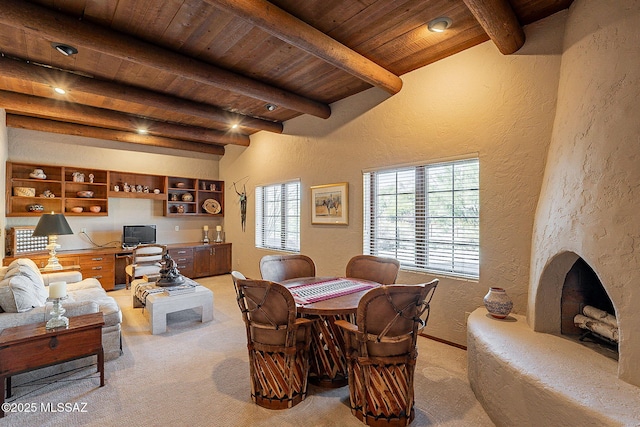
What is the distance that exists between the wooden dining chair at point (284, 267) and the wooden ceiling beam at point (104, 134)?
446cm

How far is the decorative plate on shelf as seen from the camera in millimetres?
7082

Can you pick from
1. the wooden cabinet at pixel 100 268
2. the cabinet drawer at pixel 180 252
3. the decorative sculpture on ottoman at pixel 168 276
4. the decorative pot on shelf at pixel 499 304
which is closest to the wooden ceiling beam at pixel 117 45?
the decorative sculpture on ottoman at pixel 168 276

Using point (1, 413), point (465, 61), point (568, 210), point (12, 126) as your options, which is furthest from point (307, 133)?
point (12, 126)

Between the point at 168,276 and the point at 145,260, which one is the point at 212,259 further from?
the point at 168,276

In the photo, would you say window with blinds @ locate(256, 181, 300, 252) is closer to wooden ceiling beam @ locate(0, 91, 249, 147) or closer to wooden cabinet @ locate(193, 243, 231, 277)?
wooden cabinet @ locate(193, 243, 231, 277)

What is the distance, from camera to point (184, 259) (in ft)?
20.2

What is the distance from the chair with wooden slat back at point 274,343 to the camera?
2.05 metres

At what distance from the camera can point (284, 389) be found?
2.16 metres

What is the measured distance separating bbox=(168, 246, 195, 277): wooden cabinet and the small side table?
140 inches

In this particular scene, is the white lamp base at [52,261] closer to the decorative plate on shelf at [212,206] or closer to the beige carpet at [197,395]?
the beige carpet at [197,395]

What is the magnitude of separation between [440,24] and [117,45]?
2.85 m

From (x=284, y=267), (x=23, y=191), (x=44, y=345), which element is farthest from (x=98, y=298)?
(x=23, y=191)

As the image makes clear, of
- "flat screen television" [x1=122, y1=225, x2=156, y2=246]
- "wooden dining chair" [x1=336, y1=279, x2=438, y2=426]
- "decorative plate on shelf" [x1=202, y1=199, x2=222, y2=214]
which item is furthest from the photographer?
"decorative plate on shelf" [x1=202, y1=199, x2=222, y2=214]

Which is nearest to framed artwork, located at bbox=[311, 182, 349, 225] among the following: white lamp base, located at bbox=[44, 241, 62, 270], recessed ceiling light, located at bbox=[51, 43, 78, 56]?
recessed ceiling light, located at bbox=[51, 43, 78, 56]
